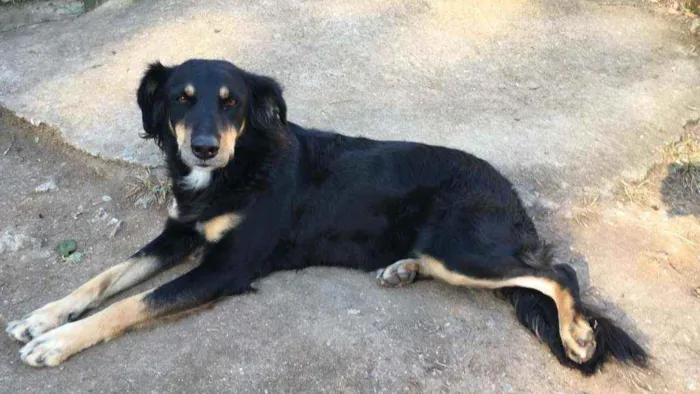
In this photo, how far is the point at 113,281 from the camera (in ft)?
12.0

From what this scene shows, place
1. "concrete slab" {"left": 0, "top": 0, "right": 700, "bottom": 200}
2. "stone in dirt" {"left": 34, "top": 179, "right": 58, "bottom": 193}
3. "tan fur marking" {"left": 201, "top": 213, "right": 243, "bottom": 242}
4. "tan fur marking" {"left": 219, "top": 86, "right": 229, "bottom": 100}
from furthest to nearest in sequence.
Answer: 1. "concrete slab" {"left": 0, "top": 0, "right": 700, "bottom": 200}
2. "stone in dirt" {"left": 34, "top": 179, "right": 58, "bottom": 193}
3. "tan fur marking" {"left": 201, "top": 213, "right": 243, "bottom": 242}
4. "tan fur marking" {"left": 219, "top": 86, "right": 229, "bottom": 100}

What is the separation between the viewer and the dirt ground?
313 centimetres

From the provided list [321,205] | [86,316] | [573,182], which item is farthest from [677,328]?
[86,316]

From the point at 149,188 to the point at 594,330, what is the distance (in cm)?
318

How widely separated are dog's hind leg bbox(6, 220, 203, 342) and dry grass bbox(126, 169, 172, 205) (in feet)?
2.19

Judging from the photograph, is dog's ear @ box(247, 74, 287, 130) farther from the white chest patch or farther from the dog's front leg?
the dog's front leg

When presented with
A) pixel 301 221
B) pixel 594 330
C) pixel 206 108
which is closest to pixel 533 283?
pixel 594 330

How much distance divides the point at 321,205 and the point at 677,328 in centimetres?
226

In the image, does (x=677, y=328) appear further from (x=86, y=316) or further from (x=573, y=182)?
(x=86, y=316)

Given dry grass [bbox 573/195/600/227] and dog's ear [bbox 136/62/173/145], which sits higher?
dog's ear [bbox 136/62/173/145]

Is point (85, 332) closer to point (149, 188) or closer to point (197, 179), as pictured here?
point (197, 179)

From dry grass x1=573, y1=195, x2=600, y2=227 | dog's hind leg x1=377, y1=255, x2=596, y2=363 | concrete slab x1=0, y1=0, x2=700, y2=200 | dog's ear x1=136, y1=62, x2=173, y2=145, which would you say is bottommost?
dry grass x1=573, y1=195, x2=600, y2=227

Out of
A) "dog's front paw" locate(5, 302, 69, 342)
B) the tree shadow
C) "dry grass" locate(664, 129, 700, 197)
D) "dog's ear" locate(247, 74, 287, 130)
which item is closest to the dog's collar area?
"dog's ear" locate(247, 74, 287, 130)

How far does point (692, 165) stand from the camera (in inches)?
199
